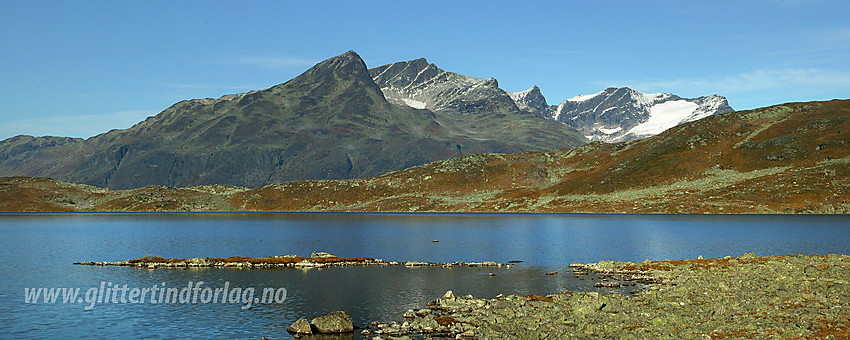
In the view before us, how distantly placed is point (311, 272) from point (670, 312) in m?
41.2

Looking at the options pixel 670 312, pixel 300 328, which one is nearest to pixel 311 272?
pixel 300 328

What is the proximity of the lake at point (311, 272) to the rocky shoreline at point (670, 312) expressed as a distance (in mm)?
4782

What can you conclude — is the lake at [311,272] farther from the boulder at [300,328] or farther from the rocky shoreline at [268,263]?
the rocky shoreline at [268,263]

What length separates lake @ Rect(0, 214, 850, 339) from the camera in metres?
40.0

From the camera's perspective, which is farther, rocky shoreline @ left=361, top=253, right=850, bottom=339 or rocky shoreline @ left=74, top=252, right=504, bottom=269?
rocky shoreline @ left=74, top=252, right=504, bottom=269

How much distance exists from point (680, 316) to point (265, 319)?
28583 millimetres

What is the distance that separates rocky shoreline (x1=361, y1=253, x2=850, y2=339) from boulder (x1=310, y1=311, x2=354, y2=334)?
114cm

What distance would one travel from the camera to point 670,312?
39.1m

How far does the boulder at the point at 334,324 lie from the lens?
120 ft

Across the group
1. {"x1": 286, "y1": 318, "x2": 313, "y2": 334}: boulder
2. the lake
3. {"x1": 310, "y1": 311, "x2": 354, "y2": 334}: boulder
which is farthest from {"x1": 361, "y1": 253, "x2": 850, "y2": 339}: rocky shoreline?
the lake

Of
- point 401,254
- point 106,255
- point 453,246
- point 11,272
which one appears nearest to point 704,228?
point 453,246

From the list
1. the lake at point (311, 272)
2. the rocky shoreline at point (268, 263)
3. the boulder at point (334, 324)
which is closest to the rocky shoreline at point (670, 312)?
the boulder at point (334, 324)

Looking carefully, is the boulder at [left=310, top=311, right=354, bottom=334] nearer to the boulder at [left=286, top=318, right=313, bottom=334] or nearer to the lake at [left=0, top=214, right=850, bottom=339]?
the boulder at [left=286, top=318, right=313, bottom=334]

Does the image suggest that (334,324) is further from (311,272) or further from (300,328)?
(311,272)
